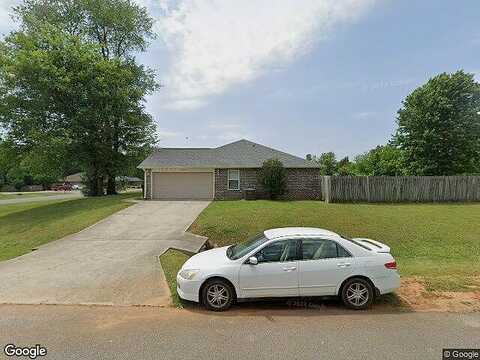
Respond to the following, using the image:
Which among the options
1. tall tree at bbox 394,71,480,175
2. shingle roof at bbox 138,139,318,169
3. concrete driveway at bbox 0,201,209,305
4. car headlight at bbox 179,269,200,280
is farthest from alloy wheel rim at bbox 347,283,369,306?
tall tree at bbox 394,71,480,175

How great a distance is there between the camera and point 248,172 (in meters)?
24.0

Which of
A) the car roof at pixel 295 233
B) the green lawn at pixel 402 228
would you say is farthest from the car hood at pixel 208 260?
the green lawn at pixel 402 228

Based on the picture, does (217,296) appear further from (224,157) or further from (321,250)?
(224,157)

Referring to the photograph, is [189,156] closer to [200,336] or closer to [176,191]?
[176,191]

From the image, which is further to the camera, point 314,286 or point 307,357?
point 314,286

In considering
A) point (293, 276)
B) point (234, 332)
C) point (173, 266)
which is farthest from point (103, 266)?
point (293, 276)

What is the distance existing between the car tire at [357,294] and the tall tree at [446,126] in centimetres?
2937

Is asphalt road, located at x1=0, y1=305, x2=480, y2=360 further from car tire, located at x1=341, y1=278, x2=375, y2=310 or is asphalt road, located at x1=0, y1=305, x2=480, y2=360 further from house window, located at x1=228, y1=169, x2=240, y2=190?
house window, located at x1=228, y1=169, x2=240, y2=190

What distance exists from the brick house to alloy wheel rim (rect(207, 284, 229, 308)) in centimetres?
Result: 1722

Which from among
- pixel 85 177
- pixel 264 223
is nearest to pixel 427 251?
pixel 264 223

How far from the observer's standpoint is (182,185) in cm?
2495

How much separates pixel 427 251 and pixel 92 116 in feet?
78.8

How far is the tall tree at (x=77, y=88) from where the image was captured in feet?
80.5

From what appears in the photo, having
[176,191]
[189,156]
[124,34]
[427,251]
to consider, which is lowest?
[427,251]
